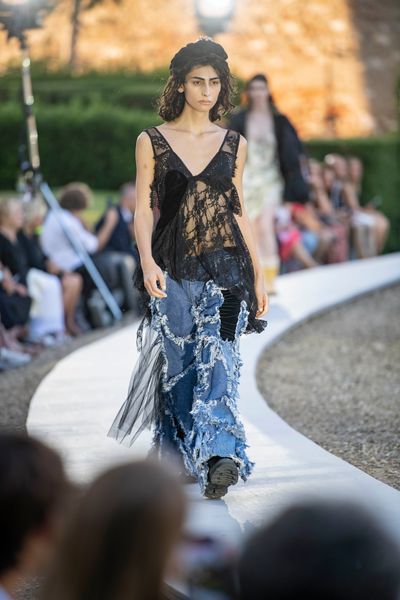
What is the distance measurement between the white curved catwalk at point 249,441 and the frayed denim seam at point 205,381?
15cm

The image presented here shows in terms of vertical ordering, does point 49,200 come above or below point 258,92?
below

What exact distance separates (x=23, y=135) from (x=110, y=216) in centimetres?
105

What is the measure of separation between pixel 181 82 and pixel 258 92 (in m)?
4.91

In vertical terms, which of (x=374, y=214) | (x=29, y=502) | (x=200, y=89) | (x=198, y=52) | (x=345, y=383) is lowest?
(x=374, y=214)

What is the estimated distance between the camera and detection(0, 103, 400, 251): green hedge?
18188 mm

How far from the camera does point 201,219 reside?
515 cm

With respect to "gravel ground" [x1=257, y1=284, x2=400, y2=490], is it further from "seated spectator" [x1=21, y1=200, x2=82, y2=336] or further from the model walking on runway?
"seated spectator" [x1=21, y1=200, x2=82, y2=336]

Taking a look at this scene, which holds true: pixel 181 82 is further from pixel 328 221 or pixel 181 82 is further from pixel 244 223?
pixel 328 221

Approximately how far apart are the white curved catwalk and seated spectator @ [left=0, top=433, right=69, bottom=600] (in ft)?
1.46

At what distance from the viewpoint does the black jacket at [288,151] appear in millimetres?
10227

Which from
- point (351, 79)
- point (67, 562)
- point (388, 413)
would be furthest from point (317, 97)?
point (67, 562)

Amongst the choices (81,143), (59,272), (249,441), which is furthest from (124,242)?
(249,441)

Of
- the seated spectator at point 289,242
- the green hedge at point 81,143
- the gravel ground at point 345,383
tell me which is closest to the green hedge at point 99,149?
the green hedge at point 81,143

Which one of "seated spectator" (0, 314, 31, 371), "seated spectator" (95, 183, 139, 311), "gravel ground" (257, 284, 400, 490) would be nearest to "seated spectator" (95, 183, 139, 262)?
"seated spectator" (95, 183, 139, 311)
